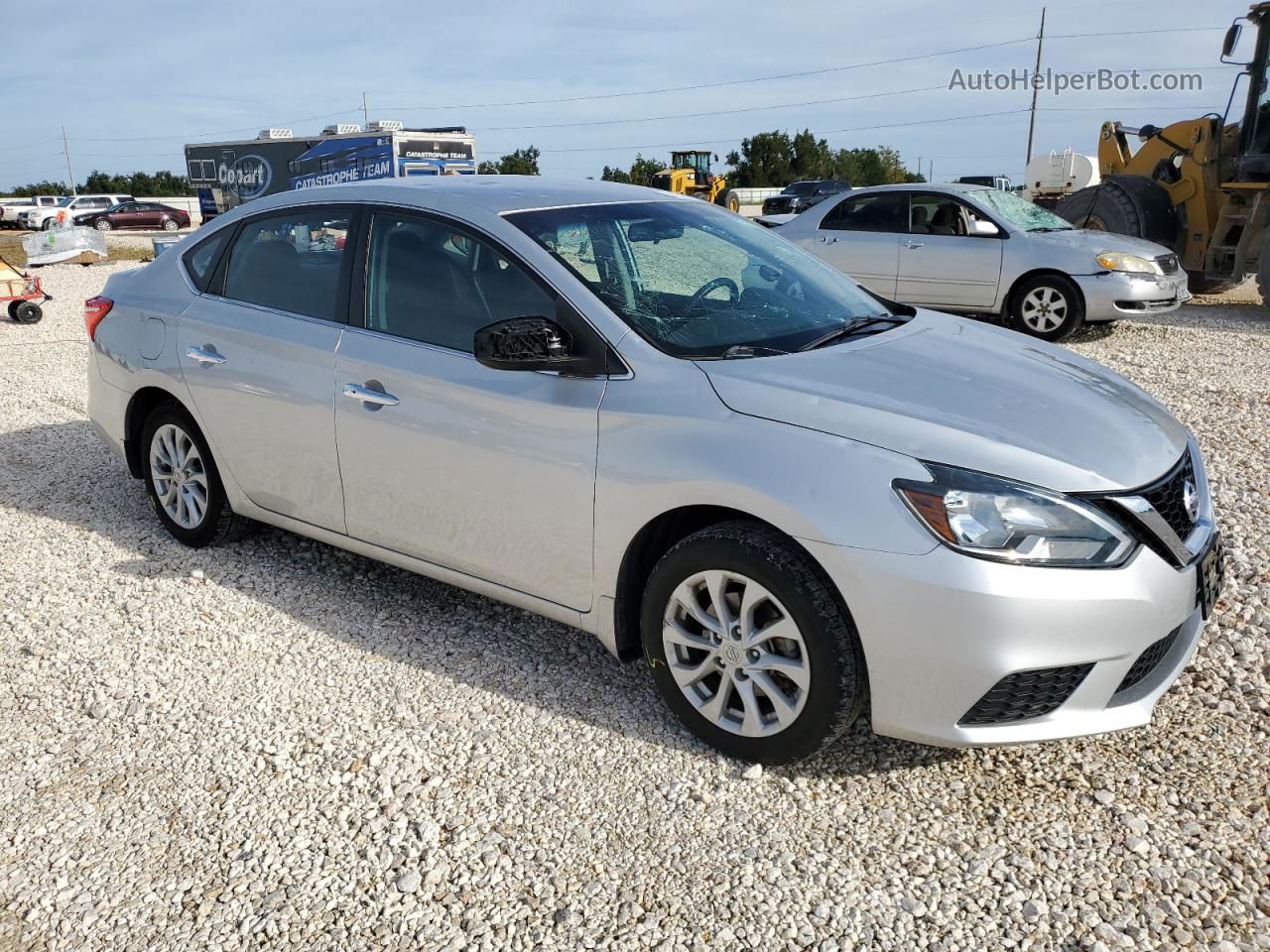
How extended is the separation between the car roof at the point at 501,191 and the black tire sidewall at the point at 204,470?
1.12 m

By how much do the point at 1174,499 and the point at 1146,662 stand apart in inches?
18.7

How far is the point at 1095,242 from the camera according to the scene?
33.6ft

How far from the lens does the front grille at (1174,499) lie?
113 inches

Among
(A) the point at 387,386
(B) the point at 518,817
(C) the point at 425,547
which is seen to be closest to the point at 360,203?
(A) the point at 387,386

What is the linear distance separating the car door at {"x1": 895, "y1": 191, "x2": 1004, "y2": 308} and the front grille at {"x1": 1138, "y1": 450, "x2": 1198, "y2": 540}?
7.91 meters

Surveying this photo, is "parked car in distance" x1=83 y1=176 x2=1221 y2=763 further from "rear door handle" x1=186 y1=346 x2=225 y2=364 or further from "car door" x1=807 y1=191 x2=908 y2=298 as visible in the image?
"car door" x1=807 y1=191 x2=908 y2=298

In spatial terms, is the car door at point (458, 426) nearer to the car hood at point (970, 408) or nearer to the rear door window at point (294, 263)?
the rear door window at point (294, 263)

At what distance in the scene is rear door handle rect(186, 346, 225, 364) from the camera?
14.5 feet

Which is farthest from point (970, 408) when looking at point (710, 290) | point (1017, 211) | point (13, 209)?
point (13, 209)

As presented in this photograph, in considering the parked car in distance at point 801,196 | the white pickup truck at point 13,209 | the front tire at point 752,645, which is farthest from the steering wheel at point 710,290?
the white pickup truck at point 13,209

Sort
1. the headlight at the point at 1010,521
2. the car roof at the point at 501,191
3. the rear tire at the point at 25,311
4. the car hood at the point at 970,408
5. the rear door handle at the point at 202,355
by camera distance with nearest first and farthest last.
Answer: the headlight at the point at 1010,521, the car hood at the point at 970,408, the car roof at the point at 501,191, the rear door handle at the point at 202,355, the rear tire at the point at 25,311

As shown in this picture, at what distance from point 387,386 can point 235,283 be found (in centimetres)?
125

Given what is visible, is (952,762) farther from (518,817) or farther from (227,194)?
(227,194)

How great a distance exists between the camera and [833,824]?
289 cm
